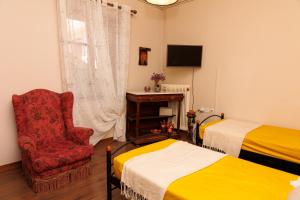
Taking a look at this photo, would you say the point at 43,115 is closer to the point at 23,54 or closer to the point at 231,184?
the point at 23,54

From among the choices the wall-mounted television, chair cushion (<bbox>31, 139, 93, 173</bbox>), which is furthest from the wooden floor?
the wall-mounted television

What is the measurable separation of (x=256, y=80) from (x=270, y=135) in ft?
3.51

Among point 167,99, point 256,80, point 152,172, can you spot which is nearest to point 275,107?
point 256,80

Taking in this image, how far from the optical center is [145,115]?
3971mm

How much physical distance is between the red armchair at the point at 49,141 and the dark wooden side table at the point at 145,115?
1.19 m

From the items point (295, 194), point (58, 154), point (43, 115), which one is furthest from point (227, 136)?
point (43, 115)

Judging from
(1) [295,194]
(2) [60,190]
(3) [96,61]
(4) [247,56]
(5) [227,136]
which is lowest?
(2) [60,190]

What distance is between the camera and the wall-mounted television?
150 inches

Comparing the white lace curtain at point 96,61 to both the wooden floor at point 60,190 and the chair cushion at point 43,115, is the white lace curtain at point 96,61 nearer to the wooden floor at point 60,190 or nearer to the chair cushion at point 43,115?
the chair cushion at point 43,115

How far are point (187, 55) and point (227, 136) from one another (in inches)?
71.8

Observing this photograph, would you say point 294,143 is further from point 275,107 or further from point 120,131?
point 120,131

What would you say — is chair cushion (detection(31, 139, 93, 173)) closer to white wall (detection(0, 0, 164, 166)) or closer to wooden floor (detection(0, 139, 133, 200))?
wooden floor (detection(0, 139, 133, 200))

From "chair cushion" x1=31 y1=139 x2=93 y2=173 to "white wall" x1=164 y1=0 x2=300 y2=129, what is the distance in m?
2.51

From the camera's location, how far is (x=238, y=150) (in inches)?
97.7
